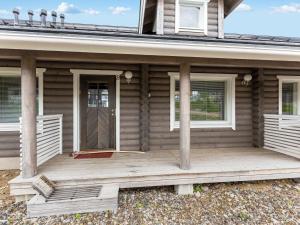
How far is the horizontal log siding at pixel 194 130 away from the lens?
4918 millimetres

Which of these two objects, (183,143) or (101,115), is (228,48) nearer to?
(183,143)

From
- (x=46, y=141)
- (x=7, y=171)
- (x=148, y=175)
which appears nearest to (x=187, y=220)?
(x=148, y=175)

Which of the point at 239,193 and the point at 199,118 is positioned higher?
the point at 199,118

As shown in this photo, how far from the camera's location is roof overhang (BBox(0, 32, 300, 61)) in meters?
2.68

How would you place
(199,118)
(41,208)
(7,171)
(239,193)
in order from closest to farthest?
(41,208), (239,193), (7,171), (199,118)

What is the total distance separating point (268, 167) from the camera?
3533 millimetres

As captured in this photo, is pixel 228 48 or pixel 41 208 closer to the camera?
pixel 41 208

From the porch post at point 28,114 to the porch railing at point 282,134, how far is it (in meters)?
→ 4.75

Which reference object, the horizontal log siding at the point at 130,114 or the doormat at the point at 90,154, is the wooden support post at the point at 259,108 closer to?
the horizontal log siding at the point at 130,114

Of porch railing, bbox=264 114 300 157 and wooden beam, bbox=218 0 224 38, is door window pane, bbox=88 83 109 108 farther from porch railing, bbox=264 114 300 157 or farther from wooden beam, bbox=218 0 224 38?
porch railing, bbox=264 114 300 157

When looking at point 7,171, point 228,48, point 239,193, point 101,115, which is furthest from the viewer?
point 101,115

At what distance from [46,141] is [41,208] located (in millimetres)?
1522

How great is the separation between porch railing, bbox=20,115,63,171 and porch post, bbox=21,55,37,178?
409mm

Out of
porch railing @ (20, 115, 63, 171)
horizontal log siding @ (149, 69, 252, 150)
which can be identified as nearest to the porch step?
porch railing @ (20, 115, 63, 171)
